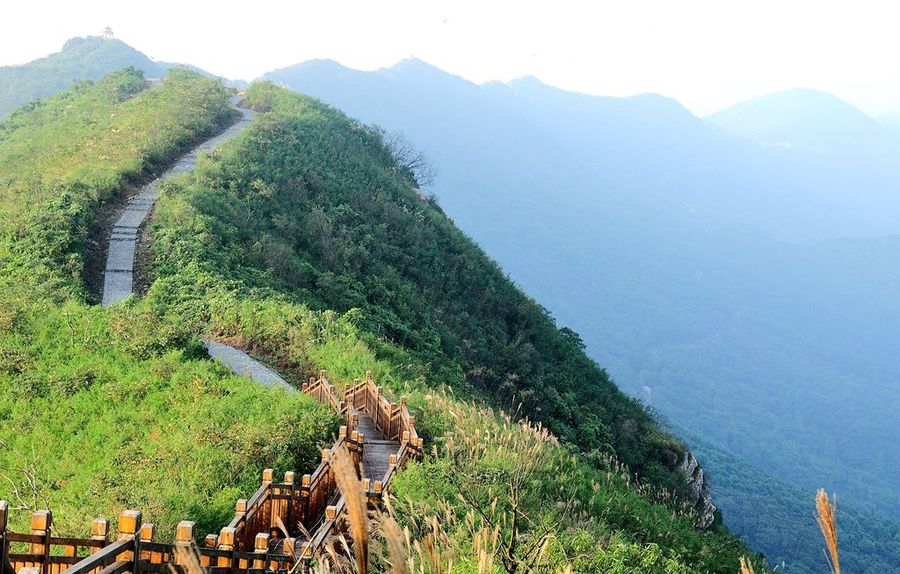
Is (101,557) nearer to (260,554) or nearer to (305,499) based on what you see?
(260,554)

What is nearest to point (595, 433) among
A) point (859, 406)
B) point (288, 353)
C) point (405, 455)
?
point (288, 353)

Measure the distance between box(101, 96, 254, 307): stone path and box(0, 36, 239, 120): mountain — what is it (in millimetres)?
45698

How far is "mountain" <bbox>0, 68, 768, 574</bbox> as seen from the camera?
7.66 meters

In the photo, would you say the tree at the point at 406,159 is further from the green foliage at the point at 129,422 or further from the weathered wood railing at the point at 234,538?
the weathered wood railing at the point at 234,538

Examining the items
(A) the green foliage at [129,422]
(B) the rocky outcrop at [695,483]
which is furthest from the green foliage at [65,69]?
(A) the green foliage at [129,422]

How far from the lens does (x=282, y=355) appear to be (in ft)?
47.1

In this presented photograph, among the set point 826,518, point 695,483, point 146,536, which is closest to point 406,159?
point 695,483

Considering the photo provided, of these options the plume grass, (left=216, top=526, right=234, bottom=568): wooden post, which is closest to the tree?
(left=216, top=526, right=234, bottom=568): wooden post

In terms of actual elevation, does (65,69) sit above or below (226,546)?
above

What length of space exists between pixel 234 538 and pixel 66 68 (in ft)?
271

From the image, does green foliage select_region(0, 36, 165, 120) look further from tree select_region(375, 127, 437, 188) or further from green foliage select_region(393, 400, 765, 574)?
green foliage select_region(393, 400, 765, 574)

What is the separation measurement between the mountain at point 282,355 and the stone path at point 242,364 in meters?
0.49

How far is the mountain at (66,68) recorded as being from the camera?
6862cm

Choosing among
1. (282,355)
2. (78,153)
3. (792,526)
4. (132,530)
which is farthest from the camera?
(792,526)
